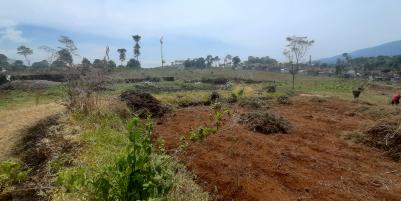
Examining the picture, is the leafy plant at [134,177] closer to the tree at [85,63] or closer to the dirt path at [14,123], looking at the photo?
the dirt path at [14,123]

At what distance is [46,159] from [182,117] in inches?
172

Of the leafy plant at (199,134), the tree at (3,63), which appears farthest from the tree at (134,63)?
the leafy plant at (199,134)

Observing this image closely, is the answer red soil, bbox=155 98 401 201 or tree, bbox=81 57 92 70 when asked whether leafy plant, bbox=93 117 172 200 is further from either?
tree, bbox=81 57 92 70

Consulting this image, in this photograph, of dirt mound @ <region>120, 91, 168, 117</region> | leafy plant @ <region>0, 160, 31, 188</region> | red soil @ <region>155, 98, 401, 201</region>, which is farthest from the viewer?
dirt mound @ <region>120, 91, 168, 117</region>

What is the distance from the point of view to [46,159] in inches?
262

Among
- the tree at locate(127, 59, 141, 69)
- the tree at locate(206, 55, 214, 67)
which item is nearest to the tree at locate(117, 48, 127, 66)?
the tree at locate(127, 59, 141, 69)

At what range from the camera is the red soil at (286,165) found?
5105mm

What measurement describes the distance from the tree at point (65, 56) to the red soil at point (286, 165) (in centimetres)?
273

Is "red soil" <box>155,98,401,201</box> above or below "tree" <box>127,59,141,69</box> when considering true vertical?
below

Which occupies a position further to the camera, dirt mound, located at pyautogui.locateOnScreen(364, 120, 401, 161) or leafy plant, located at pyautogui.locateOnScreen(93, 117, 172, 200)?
dirt mound, located at pyautogui.locateOnScreen(364, 120, 401, 161)

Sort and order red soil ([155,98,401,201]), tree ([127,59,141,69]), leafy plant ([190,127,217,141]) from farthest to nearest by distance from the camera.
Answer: tree ([127,59,141,69]) < leafy plant ([190,127,217,141]) < red soil ([155,98,401,201])

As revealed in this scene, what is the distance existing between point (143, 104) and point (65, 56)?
7.91 ft

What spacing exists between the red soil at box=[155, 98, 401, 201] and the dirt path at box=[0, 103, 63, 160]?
9.47 ft

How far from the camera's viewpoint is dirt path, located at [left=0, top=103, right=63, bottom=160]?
7777mm
